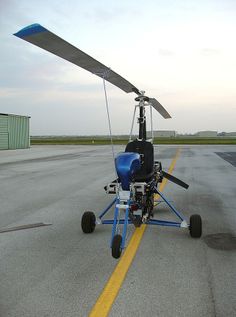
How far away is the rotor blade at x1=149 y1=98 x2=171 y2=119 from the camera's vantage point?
628 cm

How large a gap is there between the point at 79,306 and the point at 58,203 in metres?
5.25

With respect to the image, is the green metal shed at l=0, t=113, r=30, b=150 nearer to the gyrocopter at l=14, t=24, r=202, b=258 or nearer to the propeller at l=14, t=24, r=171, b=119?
the gyrocopter at l=14, t=24, r=202, b=258

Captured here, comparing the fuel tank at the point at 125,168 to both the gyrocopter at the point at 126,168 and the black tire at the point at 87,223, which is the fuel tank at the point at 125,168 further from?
the black tire at the point at 87,223

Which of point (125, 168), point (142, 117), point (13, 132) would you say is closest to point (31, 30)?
point (125, 168)

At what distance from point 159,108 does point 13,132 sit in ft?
117

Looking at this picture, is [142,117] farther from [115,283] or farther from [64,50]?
[115,283]

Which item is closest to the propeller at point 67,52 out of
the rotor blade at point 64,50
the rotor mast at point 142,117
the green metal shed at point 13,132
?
the rotor blade at point 64,50

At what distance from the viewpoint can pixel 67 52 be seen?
4.14 metres

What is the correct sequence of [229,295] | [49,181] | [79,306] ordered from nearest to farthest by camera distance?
[79,306] → [229,295] → [49,181]

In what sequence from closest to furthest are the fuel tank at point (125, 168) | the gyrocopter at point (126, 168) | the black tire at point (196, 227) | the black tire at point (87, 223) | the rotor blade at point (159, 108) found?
the gyrocopter at point (126, 168) → the fuel tank at point (125, 168) → the black tire at point (196, 227) → the black tire at point (87, 223) → the rotor blade at point (159, 108)

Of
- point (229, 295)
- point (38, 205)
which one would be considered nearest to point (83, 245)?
point (229, 295)

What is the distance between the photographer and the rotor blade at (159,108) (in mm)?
6277

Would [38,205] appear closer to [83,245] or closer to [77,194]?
[77,194]

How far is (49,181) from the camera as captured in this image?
1253 centimetres
